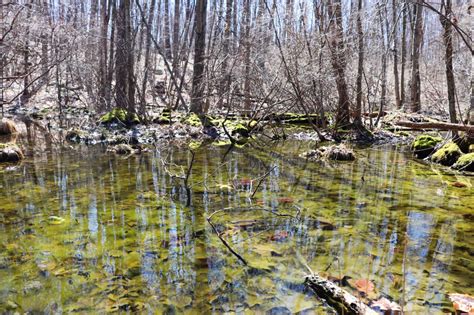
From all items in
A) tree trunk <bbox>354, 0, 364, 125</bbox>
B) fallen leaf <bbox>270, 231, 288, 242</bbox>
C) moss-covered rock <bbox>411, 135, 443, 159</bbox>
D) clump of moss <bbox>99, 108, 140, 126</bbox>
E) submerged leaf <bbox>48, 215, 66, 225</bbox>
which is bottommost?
fallen leaf <bbox>270, 231, 288, 242</bbox>

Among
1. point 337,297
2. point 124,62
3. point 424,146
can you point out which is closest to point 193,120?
point 124,62

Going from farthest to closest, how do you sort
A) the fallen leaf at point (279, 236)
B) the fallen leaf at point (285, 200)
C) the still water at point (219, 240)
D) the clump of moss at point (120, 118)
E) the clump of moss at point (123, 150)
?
the clump of moss at point (120, 118) → the clump of moss at point (123, 150) → the fallen leaf at point (285, 200) → the fallen leaf at point (279, 236) → the still water at point (219, 240)

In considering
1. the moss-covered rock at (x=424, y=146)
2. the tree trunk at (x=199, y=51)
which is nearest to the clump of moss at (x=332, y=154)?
the moss-covered rock at (x=424, y=146)

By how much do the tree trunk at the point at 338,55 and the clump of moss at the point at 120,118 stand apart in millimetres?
7642

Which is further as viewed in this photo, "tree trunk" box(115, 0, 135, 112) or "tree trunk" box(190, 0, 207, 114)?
"tree trunk" box(190, 0, 207, 114)

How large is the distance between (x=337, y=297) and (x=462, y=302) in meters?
1.05

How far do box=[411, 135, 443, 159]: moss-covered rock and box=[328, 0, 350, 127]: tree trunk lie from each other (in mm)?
2888

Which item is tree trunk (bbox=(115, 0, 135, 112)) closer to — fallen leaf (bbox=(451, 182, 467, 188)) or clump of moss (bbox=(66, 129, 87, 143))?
clump of moss (bbox=(66, 129, 87, 143))

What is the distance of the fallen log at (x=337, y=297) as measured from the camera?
283cm

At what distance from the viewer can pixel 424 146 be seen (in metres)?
11.2

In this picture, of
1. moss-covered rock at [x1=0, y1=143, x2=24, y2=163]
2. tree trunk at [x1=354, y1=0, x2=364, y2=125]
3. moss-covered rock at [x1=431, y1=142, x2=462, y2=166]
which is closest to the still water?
moss-covered rock at [x1=0, y1=143, x2=24, y2=163]

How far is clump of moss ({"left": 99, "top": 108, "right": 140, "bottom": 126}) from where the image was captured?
15031mm

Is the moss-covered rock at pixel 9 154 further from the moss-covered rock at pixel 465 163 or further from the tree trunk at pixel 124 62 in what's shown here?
the moss-covered rock at pixel 465 163

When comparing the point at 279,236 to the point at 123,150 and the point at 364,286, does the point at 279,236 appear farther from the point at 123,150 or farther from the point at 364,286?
the point at 123,150
